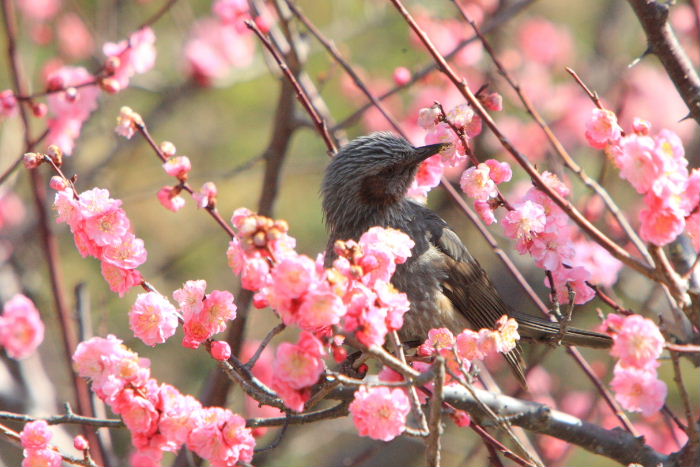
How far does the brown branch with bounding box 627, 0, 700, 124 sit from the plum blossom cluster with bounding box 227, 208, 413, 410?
1170 mm

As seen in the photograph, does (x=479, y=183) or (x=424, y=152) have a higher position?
(x=424, y=152)

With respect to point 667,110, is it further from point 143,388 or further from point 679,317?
point 143,388

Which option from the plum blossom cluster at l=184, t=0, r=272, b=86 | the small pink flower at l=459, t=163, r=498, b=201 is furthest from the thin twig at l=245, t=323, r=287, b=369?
the plum blossom cluster at l=184, t=0, r=272, b=86

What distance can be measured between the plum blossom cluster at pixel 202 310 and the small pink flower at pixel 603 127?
1.01m

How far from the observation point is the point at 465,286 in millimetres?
3924

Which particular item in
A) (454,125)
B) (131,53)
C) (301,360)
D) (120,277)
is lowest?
(301,360)

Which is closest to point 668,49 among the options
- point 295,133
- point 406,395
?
point 406,395

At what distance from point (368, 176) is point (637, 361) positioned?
2131 millimetres

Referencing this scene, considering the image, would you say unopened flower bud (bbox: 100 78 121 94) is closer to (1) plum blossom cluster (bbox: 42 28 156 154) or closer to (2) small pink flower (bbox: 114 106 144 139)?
(1) plum blossom cluster (bbox: 42 28 156 154)

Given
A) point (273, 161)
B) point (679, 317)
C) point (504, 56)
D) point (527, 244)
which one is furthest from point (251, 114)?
point (679, 317)

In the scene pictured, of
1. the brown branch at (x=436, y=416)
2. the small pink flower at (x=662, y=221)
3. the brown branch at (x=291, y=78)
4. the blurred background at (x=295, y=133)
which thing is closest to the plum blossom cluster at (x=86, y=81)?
the blurred background at (x=295, y=133)

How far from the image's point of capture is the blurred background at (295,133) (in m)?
5.57

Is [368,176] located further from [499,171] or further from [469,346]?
[469,346]

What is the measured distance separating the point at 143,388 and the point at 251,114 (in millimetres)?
5893
